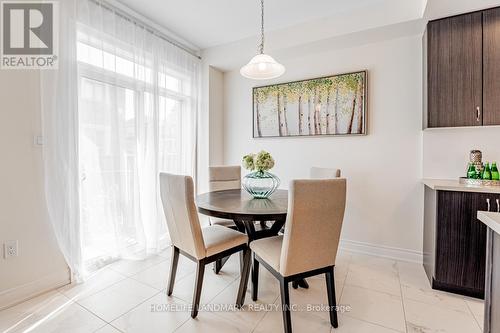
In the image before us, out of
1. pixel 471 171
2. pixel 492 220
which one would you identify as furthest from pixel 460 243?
pixel 492 220

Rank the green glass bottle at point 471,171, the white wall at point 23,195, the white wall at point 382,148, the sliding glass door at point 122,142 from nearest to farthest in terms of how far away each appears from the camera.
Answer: the white wall at point 23,195, the green glass bottle at point 471,171, the sliding glass door at point 122,142, the white wall at point 382,148

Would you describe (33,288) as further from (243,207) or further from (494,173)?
(494,173)

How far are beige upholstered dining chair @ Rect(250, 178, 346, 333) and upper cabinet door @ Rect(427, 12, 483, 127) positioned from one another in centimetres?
153

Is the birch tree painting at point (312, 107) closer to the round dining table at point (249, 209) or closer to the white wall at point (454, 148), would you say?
the white wall at point (454, 148)

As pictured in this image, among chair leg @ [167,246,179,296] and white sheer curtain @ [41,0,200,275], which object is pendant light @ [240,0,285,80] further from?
chair leg @ [167,246,179,296]

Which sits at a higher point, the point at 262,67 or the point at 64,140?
the point at 262,67

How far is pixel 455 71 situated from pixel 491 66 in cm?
24

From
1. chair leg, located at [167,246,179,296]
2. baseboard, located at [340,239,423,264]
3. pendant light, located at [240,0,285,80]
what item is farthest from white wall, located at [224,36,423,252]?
chair leg, located at [167,246,179,296]

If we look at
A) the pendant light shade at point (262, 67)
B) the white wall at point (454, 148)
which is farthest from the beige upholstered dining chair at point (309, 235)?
the white wall at point (454, 148)

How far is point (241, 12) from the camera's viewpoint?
2.64m

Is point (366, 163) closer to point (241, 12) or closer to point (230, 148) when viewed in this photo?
point (230, 148)

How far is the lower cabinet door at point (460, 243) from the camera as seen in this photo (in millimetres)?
1903

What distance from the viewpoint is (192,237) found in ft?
5.53

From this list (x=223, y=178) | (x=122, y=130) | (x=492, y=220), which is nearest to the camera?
(x=492, y=220)
